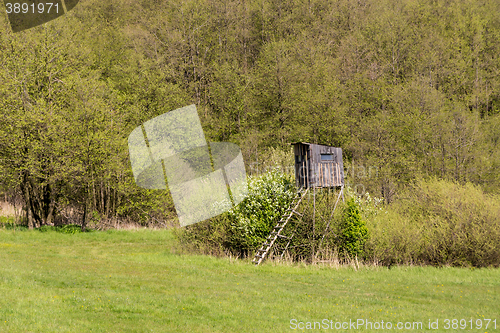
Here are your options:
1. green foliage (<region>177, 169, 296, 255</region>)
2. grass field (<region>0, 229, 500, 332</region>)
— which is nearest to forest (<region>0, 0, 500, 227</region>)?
green foliage (<region>177, 169, 296, 255</region>)

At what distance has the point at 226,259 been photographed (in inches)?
914

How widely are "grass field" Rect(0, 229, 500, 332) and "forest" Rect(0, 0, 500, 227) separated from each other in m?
10.0

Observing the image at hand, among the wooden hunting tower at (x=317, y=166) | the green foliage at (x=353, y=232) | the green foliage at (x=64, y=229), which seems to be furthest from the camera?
the green foliage at (x=64, y=229)

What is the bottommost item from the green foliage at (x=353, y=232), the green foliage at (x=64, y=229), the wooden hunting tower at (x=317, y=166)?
the green foliage at (x=64, y=229)

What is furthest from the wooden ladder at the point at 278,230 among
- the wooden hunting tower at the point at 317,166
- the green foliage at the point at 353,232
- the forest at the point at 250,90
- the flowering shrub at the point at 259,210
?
the forest at the point at 250,90

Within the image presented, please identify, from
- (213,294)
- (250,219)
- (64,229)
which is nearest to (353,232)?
(250,219)

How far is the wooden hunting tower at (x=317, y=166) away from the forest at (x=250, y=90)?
988 centimetres

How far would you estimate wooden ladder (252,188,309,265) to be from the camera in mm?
22872

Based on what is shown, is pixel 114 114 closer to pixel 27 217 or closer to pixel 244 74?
pixel 27 217

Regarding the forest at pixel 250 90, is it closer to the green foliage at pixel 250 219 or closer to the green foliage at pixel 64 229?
the green foliage at pixel 64 229

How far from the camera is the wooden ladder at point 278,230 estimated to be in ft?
75.0

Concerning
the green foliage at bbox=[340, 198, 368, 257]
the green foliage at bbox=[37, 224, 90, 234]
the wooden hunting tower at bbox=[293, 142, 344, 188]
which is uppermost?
the wooden hunting tower at bbox=[293, 142, 344, 188]

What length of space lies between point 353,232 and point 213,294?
10.6 m

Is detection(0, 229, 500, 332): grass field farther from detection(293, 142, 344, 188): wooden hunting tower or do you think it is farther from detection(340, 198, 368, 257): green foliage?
detection(293, 142, 344, 188): wooden hunting tower
